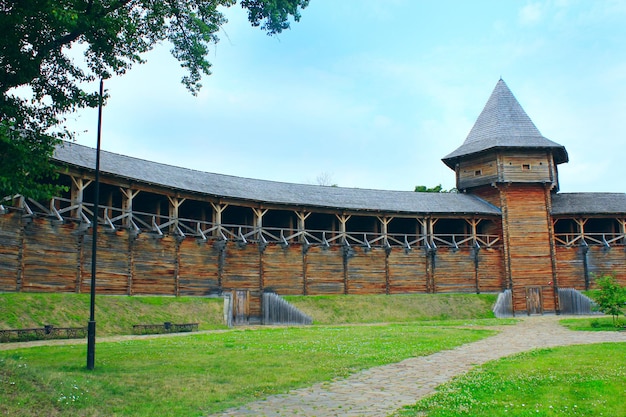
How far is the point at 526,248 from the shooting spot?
136ft

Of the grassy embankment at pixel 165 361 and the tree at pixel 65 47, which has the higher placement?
the tree at pixel 65 47

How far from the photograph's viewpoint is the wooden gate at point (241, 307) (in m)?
33.2

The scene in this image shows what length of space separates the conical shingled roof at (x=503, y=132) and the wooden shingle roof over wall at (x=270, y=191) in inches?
164

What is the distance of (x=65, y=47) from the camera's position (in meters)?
14.5

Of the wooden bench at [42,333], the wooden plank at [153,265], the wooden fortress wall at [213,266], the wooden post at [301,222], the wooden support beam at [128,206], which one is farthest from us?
the wooden post at [301,222]

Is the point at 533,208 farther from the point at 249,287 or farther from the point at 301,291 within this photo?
the point at 249,287

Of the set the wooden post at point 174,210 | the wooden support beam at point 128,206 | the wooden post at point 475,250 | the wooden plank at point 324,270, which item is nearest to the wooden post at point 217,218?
the wooden post at point 174,210

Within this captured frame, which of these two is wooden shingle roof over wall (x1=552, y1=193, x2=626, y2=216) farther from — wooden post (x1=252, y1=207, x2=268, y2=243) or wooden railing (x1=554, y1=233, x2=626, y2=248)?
wooden post (x1=252, y1=207, x2=268, y2=243)

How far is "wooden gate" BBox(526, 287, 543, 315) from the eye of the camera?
40.6 m

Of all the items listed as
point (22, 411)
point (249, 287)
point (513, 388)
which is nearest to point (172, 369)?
point (22, 411)

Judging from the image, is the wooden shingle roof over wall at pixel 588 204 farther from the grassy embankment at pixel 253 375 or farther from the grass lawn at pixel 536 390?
the grass lawn at pixel 536 390

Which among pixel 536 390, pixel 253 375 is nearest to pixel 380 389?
pixel 536 390

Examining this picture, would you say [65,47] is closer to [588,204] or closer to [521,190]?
[521,190]

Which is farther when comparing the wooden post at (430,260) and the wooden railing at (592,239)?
the wooden railing at (592,239)
